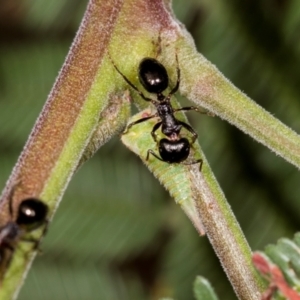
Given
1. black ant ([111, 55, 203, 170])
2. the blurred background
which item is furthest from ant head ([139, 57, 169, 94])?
the blurred background

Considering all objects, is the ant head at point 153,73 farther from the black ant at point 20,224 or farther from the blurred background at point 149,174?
the blurred background at point 149,174

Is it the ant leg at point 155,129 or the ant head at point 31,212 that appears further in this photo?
the ant leg at point 155,129

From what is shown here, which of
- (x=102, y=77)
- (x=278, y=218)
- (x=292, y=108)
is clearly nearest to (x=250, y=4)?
(x=292, y=108)

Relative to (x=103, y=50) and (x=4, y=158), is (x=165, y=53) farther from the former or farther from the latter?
(x=4, y=158)

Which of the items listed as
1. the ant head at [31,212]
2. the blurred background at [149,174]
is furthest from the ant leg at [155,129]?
the blurred background at [149,174]

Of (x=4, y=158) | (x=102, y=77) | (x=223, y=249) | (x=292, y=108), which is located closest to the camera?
(x=223, y=249)

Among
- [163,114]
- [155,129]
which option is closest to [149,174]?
[163,114]

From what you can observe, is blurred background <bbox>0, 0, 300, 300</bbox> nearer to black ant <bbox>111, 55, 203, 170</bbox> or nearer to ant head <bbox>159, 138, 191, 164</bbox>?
black ant <bbox>111, 55, 203, 170</bbox>
